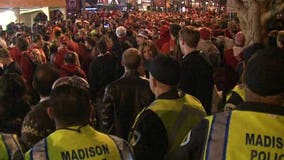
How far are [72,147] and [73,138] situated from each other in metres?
0.06

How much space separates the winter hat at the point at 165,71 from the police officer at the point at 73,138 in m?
1.01

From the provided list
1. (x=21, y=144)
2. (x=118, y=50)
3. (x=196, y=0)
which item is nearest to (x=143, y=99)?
(x=21, y=144)

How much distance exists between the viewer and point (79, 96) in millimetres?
3070

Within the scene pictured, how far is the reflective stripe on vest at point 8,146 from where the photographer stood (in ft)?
10.6

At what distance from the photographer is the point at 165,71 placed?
4.02 m

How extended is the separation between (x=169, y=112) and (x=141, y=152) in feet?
1.39

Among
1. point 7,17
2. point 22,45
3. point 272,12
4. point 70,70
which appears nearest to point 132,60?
point 70,70

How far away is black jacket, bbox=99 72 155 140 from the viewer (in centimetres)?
545

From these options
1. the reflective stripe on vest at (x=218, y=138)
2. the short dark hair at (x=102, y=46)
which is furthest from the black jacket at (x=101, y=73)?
the reflective stripe on vest at (x=218, y=138)

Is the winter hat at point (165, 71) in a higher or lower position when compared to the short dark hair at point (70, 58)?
higher

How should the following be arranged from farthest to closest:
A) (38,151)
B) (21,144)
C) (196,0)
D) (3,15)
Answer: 1. (196,0)
2. (3,15)
3. (21,144)
4. (38,151)

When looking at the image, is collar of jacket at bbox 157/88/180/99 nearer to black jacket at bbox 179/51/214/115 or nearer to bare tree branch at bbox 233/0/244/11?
black jacket at bbox 179/51/214/115

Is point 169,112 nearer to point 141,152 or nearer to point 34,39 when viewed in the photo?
point 141,152

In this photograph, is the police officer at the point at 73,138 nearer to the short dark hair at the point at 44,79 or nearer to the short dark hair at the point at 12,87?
the short dark hair at the point at 44,79
